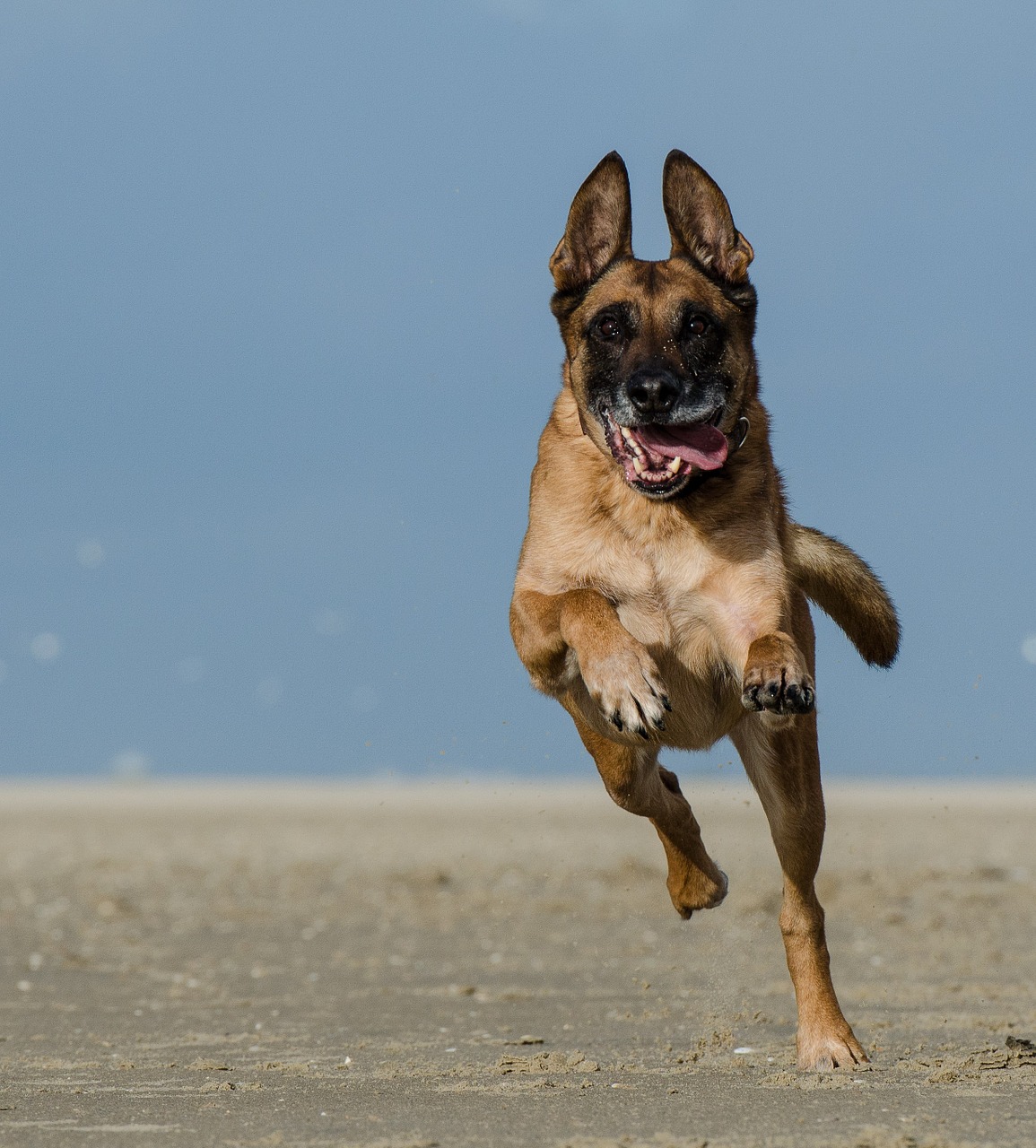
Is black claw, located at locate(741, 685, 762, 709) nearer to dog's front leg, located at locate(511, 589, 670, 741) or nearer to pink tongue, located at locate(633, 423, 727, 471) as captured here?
dog's front leg, located at locate(511, 589, 670, 741)

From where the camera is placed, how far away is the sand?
19.1 ft

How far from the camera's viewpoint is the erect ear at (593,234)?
7.25 m

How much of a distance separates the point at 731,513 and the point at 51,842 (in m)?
22.1

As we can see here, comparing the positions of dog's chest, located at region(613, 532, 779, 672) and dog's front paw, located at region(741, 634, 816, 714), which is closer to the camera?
dog's front paw, located at region(741, 634, 816, 714)

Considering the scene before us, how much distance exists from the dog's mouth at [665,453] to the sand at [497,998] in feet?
7.43

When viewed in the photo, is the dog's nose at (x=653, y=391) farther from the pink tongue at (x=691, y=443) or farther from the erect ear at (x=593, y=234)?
the erect ear at (x=593, y=234)

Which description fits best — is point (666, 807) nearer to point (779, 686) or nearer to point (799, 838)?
point (799, 838)

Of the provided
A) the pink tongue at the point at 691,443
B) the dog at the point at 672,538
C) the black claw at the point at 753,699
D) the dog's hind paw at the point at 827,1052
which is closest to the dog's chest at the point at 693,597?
the dog at the point at 672,538

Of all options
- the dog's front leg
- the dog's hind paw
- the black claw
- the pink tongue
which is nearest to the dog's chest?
the dog's front leg

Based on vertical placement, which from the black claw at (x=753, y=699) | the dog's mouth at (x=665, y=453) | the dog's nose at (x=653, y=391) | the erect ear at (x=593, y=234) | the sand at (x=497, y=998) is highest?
the erect ear at (x=593, y=234)

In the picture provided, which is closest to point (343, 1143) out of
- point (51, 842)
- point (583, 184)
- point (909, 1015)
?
point (583, 184)

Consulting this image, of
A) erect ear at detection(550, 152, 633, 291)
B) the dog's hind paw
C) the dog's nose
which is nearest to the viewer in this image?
the dog's nose

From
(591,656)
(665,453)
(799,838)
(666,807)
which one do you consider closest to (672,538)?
(665,453)

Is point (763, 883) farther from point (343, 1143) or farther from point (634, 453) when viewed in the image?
point (343, 1143)
